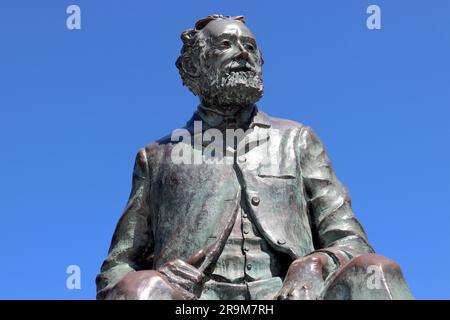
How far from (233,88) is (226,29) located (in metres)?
0.60

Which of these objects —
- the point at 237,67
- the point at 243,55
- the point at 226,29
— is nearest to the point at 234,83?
the point at 237,67

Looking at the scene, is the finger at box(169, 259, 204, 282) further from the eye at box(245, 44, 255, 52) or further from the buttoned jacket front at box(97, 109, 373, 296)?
the eye at box(245, 44, 255, 52)

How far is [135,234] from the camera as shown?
977cm

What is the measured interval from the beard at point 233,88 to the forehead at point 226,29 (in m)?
0.38

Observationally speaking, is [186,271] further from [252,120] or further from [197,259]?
[252,120]

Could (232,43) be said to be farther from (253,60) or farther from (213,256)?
(213,256)

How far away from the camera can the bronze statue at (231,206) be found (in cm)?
872

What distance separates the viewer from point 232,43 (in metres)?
9.84

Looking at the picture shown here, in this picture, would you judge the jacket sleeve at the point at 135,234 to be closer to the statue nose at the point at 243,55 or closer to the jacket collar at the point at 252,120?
the jacket collar at the point at 252,120

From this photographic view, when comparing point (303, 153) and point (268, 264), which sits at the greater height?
point (303, 153)

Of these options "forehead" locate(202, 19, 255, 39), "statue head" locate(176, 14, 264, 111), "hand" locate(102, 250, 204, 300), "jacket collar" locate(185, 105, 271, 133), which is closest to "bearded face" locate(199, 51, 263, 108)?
"statue head" locate(176, 14, 264, 111)

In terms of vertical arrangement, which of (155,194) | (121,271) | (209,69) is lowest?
(121,271)
